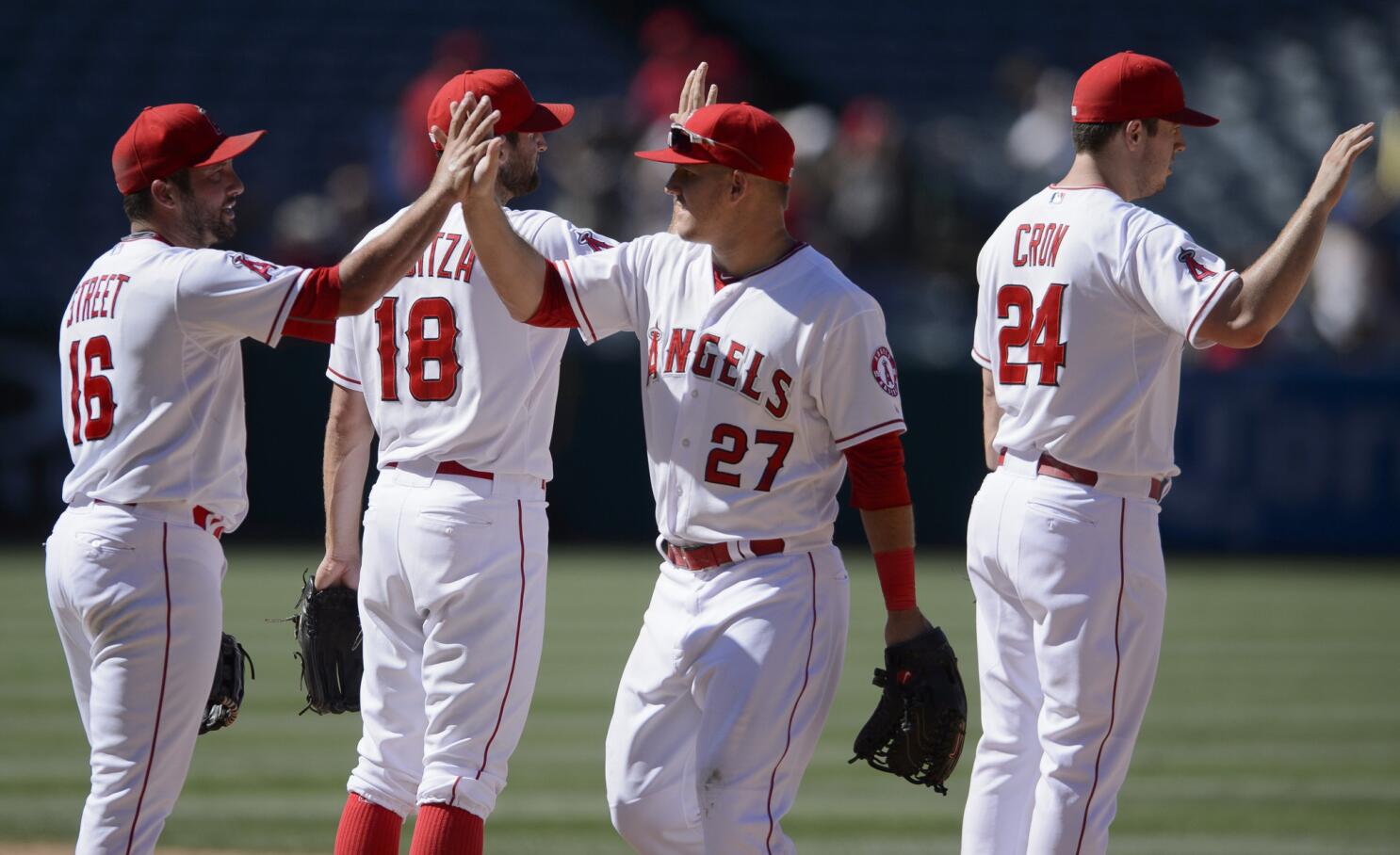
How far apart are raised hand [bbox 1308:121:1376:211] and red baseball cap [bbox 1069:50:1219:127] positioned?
0.41m

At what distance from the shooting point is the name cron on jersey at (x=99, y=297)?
4465 mm

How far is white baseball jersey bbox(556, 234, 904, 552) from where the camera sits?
424 centimetres

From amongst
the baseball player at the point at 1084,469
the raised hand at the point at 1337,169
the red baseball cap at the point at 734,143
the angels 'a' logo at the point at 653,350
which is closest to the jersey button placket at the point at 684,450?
the angels 'a' logo at the point at 653,350

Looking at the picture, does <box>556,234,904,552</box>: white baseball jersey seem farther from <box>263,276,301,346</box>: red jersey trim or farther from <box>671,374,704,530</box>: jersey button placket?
<box>263,276,301,346</box>: red jersey trim

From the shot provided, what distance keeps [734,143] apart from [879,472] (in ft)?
2.67

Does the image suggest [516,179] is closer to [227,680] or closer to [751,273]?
[751,273]

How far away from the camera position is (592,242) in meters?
4.88

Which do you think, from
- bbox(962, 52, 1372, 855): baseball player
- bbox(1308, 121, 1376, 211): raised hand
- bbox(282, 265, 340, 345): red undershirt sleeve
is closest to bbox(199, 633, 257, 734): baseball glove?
bbox(282, 265, 340, 345): red undershirt sleeve

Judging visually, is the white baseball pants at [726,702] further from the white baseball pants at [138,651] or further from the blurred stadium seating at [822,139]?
the blurred stadium seating at [822,139]

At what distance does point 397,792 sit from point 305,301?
1338 millimetres

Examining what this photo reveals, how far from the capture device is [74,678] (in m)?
4.66

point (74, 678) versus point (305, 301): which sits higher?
point (305, 301)

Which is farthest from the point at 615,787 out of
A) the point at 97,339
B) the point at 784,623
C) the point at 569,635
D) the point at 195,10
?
the point at 195,10

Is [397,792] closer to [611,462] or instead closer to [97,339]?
[97,339]
